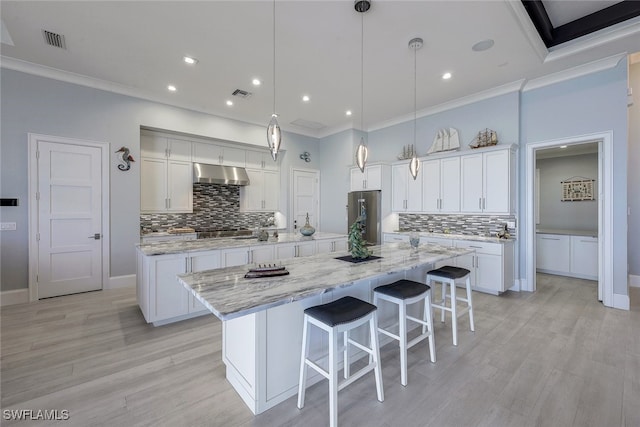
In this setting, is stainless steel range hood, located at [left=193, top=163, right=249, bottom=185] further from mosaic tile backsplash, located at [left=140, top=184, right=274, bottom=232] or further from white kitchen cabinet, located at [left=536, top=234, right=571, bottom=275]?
white kitchen cabinet, located at [left=536, top=234, right=571, bottom=275]

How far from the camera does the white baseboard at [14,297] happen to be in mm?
3654

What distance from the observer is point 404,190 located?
5.49 meters

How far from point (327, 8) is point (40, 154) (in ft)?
14.5

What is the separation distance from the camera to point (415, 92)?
4.55m

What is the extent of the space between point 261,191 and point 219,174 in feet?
3.59

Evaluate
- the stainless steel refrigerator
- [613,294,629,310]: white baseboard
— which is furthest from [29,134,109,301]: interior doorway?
[613,294,629,310]: white baseboard

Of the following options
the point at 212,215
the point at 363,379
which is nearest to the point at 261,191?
the point at 212,215

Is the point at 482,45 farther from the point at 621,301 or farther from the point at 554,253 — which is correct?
the point at 554,253

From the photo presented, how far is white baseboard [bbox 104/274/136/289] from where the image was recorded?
172 inches

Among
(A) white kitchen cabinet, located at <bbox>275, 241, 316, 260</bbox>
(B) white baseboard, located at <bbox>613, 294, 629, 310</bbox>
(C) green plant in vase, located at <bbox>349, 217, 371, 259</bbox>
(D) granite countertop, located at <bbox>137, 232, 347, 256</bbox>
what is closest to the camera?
(C) green plant in vase, located at <bbox>349, 217, 371, 259</bbox>

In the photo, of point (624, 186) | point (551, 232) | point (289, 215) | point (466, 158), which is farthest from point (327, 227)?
point (624, 186)

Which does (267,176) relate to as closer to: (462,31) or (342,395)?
(462,31)

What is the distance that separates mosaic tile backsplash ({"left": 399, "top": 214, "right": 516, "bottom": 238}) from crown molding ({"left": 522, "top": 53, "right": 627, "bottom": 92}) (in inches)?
80.3

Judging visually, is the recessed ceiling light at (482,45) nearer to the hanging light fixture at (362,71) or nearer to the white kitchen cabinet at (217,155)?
the hanging light fixture at (362,71)
